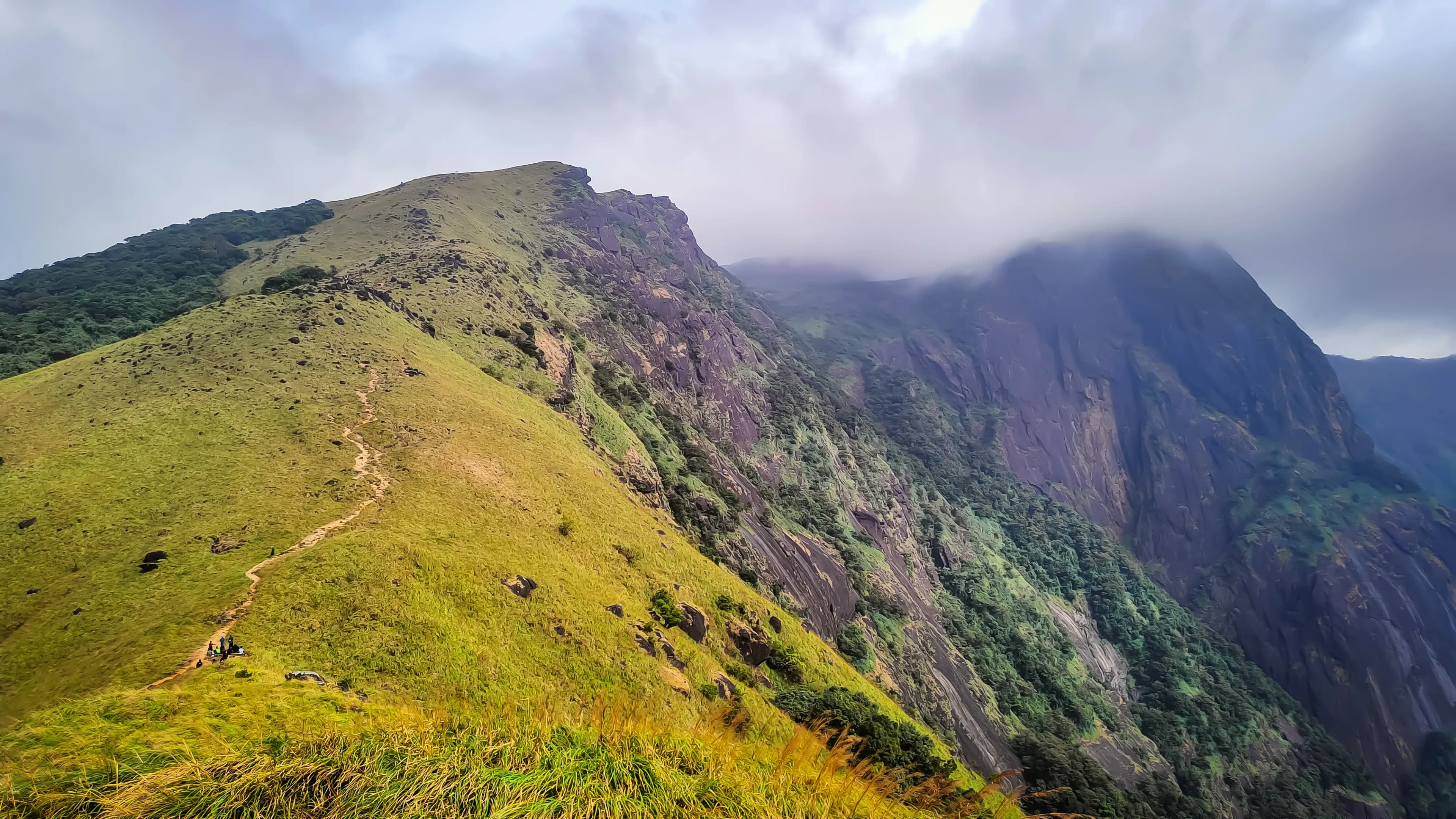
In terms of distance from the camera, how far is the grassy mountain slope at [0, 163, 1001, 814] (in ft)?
26.7

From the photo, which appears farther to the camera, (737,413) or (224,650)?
→ (737,413)

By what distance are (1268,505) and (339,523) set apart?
20425 centimetres

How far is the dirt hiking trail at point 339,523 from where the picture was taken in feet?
46.0

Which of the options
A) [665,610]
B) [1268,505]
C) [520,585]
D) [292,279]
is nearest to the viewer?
[520,585]

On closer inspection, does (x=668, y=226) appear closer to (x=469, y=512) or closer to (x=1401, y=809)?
(x=469, y=512)

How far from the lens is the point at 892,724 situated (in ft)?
102

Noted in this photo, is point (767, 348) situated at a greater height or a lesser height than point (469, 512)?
greater

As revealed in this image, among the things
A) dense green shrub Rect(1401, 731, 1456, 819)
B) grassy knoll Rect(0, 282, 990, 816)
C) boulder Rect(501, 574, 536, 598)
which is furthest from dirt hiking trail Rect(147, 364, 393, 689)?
dense green shrub Rect(1401, 731, 1456, 819)

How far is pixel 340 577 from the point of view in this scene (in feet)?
58.6

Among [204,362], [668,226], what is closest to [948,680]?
[204,362]

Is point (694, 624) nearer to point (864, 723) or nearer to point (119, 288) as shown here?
point (864, 723)

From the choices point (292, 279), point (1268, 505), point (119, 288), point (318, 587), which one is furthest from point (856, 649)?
point (1268, 505)

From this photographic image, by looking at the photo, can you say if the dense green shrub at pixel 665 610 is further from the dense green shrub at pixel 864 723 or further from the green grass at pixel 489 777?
the green grass at pixel 489 777

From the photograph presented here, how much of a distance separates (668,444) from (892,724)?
37850 millimetres
